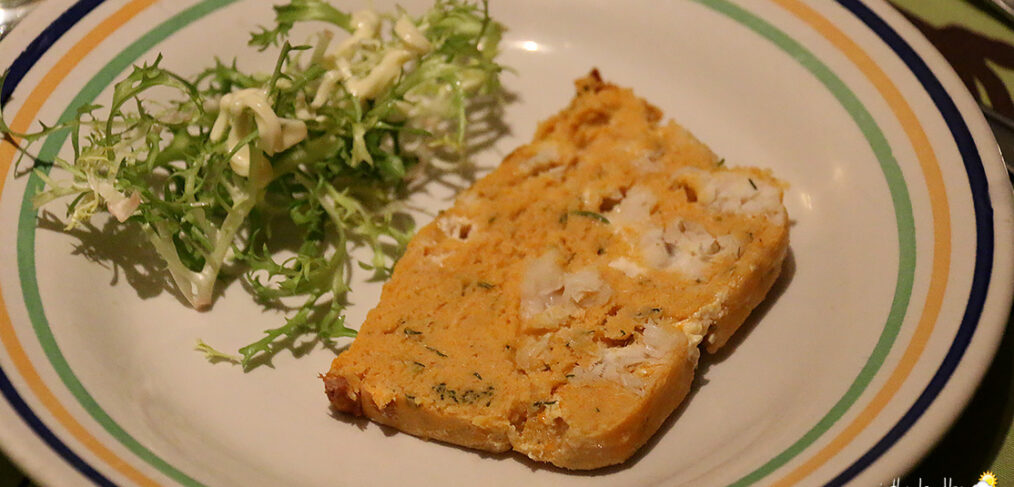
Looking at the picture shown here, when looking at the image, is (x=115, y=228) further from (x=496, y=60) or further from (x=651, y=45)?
(x=651, y=45)

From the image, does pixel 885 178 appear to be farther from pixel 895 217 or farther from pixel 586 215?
pixel 586 215

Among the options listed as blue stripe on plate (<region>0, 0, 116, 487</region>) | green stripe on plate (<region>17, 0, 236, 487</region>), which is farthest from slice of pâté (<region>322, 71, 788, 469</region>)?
blue stripe on plate (<region>0, 0, 116, 487</region>)

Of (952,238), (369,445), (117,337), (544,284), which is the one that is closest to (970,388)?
(952,238)

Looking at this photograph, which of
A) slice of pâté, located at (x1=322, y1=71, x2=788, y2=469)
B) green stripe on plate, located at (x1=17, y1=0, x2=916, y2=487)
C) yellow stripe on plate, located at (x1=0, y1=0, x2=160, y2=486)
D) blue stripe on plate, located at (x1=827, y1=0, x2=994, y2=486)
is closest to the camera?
blue stripe on plate, located at (x1=827, y1=0, x2=994, y2=486)

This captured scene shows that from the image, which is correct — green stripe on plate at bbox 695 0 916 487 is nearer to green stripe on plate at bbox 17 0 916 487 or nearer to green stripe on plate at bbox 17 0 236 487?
green stripe on plate at bbox 17 0 916 487

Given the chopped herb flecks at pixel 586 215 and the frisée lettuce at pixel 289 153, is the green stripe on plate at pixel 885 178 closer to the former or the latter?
the frisée lettuce at pixel 289 153

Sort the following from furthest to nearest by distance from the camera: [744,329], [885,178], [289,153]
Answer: [289,153] < [885,178] < [744,329]

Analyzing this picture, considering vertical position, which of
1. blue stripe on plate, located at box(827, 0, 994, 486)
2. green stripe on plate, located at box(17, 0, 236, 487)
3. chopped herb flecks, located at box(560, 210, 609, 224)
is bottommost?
green stripe on plate, located at box(17, 0, 236, 487)

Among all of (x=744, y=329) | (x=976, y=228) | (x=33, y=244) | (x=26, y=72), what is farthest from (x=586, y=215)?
(x=26, y=72)
